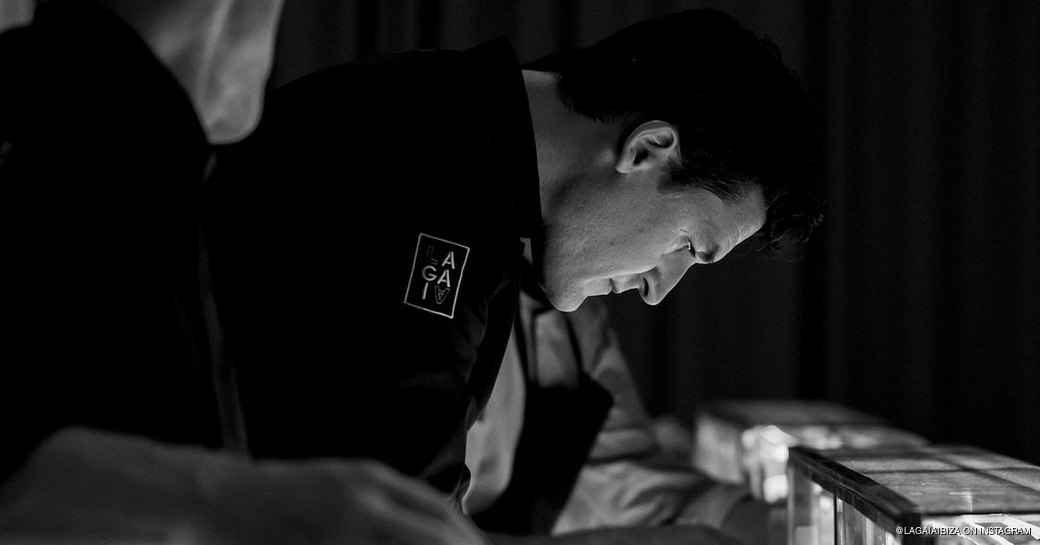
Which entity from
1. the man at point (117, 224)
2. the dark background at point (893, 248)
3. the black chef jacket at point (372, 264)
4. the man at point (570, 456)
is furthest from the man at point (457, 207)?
the dark background at point (893, 248)

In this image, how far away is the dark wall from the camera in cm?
205

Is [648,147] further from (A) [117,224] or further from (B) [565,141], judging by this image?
(A) [117,224]

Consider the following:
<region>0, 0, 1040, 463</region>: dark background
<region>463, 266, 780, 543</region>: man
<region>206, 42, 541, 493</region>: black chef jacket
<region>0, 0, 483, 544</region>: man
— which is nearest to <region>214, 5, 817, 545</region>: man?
<region>206, 42, 541, 493</region>: black chef jacket

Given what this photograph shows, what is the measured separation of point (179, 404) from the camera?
0.38 m

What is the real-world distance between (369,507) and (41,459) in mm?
101

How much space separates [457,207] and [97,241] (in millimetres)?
429

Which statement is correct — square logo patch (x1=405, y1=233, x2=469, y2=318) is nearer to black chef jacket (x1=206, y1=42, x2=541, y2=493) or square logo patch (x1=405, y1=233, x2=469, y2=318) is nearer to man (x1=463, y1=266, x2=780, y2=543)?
black chef jacket (x1=206, y1=42, x2=541, y2=493)

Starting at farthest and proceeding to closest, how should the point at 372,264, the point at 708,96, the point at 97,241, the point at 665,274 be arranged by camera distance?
the point at 665,274 < the point at 708,96 < the point at 372,264 < the point at 97,241

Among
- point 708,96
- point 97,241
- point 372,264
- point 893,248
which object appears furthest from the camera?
point 893,248

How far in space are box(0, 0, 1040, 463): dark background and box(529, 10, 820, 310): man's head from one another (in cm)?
103

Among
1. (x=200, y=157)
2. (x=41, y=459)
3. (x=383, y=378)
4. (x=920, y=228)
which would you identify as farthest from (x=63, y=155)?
(x=920, y=228)

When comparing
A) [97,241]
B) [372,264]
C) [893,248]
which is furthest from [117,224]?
[893,248]

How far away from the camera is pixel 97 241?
1.25 feet

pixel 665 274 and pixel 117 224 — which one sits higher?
pixel 117 224
